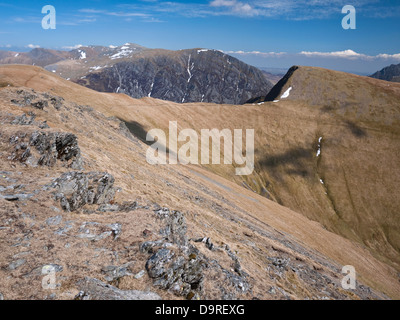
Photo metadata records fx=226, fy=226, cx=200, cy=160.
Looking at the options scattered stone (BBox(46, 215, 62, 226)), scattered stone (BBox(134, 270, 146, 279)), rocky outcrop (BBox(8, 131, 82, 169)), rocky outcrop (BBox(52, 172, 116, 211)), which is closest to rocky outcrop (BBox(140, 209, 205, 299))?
scattered stone (BBox(134, 270, 146, 279))

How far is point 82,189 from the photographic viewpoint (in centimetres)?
1734

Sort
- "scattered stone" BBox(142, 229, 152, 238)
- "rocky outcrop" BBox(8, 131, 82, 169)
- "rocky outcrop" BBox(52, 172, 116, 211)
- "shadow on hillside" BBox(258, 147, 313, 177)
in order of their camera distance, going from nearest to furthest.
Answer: "scattered stone" BBox(142, 229, 152, 238) < "rocky outcrop" BBox(52, 172, 116, 211) < "rocky outcrop" BBox(8, 131, 82, 169) < "shadow on hillside" BBox(258, 147, 313, 177)

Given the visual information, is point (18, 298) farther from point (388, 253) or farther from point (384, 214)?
point (384, 214)

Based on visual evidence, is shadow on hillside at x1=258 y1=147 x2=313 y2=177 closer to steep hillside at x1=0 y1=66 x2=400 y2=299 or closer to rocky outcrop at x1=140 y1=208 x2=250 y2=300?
steep hillside at x1=0 y1=66 x2=400 y2=299

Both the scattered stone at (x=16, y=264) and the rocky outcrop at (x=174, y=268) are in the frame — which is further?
the rocky outcrop at (x=174, y=268)

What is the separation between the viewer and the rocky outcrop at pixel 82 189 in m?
16.3

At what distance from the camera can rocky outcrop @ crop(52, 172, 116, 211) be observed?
1627cm

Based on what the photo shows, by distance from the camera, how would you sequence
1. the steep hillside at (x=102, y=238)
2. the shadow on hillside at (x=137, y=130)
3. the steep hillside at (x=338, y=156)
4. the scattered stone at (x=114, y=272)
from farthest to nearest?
the steep hillside at (x=338, y=156)
the shadow on hillside at (x=137, y=130)
the scattered stone at (x=114, y=272)
the steep hillside at (x=102, y=238)

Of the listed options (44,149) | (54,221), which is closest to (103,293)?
(54,221)

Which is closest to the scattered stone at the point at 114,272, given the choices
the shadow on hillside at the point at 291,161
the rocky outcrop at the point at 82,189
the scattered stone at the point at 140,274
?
the scattered stone at the point at 140,274

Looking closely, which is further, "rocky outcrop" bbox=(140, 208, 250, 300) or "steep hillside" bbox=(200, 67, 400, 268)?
"steep hillside" bbox=(200, 67, 400, 268)

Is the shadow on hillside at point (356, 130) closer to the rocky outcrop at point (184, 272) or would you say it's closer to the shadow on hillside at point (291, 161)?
the shadow on hillside at point (291, 161)

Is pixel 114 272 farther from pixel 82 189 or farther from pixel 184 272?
pixel 82 189

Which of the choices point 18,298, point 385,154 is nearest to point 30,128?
point 18,298
